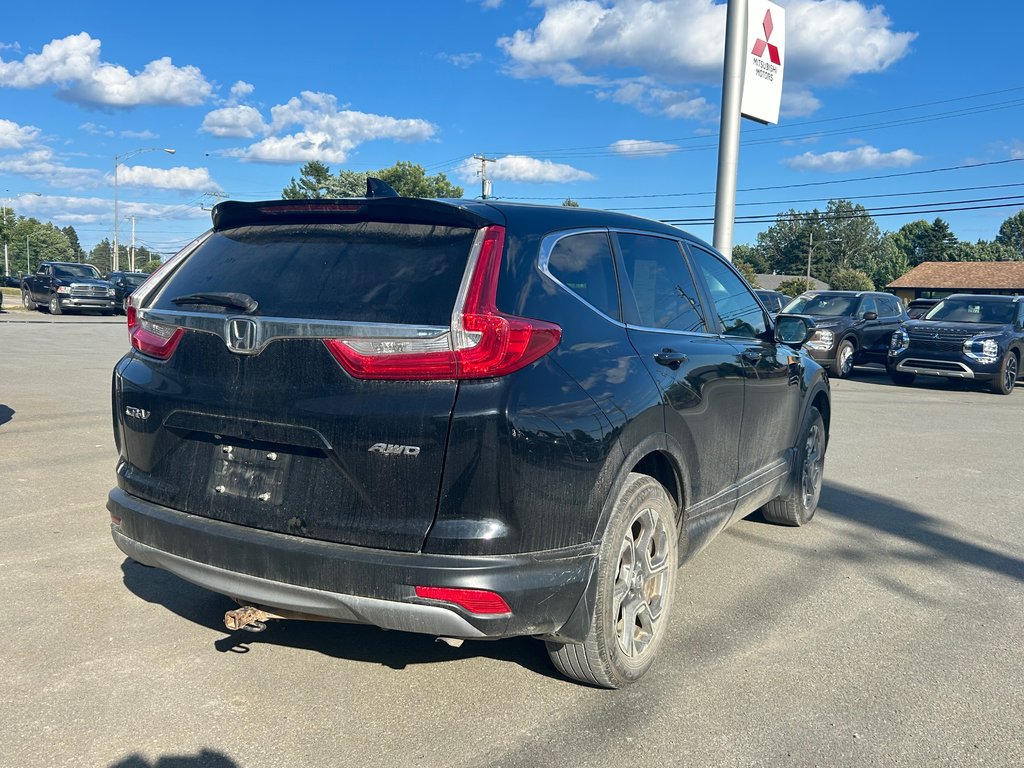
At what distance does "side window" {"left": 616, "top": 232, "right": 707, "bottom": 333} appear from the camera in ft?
12.8

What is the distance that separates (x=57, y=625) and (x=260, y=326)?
1851 mm

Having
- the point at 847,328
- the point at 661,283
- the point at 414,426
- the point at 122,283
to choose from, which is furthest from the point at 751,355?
the point at 122,283

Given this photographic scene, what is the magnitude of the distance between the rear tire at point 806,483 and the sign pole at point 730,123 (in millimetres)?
9551

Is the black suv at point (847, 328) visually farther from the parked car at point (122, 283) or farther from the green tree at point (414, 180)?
the green tree at point (414, 180)

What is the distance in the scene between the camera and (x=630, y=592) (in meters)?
3.53

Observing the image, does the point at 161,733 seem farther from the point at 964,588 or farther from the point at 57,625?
the point at 964,588

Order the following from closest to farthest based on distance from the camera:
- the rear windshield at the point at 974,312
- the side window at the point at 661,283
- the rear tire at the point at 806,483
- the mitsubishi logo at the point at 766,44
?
the side window at the point at 661,283
the rear tire at the point at 806,483
the mitsubishi logo at the point at 766,44
the rear windshield at the point at 974,312

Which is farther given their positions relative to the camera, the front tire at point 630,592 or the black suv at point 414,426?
the front tire at point 630,592

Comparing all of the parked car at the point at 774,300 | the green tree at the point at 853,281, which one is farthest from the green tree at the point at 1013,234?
the parked car at the point at 774,300

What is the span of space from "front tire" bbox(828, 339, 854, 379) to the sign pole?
385 cm

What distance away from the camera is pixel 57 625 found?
3.90 m

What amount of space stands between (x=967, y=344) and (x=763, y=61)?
6146 mm

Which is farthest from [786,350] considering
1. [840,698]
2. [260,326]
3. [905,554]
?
[260,326]

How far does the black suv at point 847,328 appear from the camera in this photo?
17812mm
